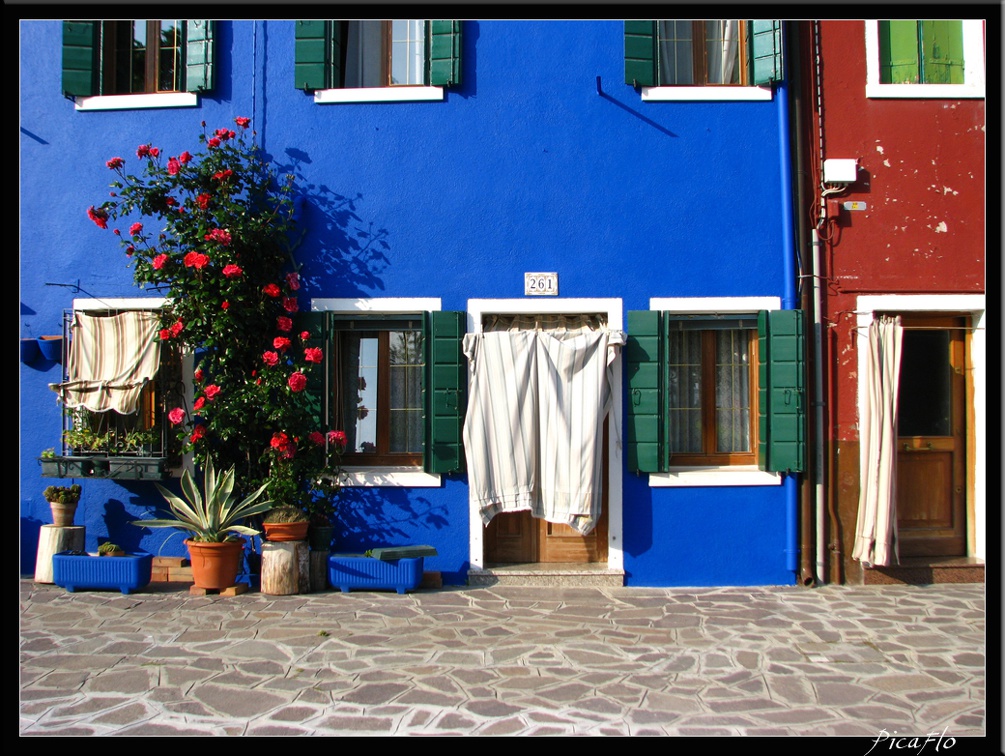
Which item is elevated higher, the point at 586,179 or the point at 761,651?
the point at 586,179

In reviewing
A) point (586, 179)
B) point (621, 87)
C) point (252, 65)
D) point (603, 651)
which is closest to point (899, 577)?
point (603, 651)

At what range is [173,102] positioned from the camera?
7.37m

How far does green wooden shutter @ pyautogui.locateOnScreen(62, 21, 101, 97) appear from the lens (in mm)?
7406

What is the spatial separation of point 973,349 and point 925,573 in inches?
79.7

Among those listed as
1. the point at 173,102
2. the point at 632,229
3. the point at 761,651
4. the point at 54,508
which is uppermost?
the point at 173,102

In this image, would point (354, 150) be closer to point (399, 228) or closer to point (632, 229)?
point (399, 228)

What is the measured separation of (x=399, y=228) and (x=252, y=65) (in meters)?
1.99

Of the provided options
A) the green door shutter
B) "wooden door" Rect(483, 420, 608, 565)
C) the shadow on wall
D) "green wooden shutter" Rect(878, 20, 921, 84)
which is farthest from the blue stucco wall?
"green wooden shutter" Rect(878, 20, 921, 84)

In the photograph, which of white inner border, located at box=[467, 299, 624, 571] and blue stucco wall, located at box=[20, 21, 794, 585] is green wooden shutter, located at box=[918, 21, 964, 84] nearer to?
blue stucco wall, located at box=[20, 21, 794, 585]

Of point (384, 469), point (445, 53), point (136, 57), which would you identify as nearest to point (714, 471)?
point (384, 469)

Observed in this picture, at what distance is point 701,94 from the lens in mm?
7207

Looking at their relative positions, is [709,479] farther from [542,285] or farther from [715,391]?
[542,285]

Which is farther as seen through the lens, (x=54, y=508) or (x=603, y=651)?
(x=54, y=508)

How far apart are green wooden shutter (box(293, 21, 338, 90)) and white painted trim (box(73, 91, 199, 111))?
0.98 metres
